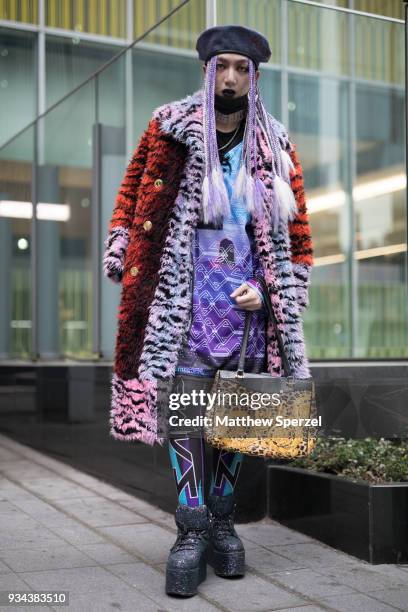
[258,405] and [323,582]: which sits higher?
[258,405]

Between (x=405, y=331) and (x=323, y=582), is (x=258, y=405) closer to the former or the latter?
(x=323, y=582)

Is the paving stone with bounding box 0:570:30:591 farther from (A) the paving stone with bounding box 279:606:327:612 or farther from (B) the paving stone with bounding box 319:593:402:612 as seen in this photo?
(B) the paving stone with bounding box 319:593:402:612

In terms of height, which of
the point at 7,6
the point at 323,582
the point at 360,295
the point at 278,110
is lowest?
the point at 323,582

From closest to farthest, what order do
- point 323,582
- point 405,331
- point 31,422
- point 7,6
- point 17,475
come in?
point 323,582 < point 17,475 < point 405,331 < point 31,422 < point 7,6

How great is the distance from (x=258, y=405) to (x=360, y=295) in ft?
12.7

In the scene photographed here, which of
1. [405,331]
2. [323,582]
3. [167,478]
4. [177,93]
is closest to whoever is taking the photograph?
[323,582]

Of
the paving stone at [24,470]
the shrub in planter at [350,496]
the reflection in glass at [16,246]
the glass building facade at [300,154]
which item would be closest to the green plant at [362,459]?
the shrub in planter at [350,496]

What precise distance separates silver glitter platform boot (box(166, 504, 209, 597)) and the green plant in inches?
39.5

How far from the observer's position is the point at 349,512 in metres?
4.09

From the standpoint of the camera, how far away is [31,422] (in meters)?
7.91

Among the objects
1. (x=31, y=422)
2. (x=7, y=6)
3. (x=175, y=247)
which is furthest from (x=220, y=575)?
(x=7, y=6)

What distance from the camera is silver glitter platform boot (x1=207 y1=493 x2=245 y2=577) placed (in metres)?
3.65

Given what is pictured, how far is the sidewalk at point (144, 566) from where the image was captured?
3.40 metres

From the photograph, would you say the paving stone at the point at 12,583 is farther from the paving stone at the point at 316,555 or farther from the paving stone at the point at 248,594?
the paving stone at the point at 316,555
